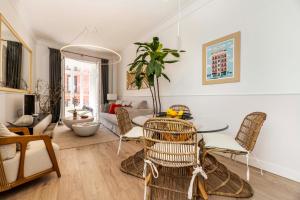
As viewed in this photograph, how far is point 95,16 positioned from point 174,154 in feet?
12.3

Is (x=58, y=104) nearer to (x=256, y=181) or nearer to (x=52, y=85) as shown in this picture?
(x=52, y=85)

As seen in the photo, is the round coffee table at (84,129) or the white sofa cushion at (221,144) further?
the round coffee table at (84,129)

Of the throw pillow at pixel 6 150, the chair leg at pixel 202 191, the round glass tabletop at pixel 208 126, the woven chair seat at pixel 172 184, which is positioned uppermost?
the round glass tabletop at pixel 208 126

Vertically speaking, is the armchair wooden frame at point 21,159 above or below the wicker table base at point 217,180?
above

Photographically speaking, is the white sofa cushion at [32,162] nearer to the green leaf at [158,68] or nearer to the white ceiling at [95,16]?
the green leaf at [158,68]

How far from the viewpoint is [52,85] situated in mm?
5215

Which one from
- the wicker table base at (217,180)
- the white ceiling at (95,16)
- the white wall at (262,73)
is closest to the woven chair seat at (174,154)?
the wicker table base at (217,180)

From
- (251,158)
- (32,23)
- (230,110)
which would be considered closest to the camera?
(251,158)

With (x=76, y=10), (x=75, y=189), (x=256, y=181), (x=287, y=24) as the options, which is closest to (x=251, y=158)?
(x=256, y=181)

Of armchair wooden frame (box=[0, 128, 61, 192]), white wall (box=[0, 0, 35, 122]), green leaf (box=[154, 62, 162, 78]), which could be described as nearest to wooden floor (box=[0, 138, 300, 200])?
armchair wooden frame (box=[0, 128, 61, 192])

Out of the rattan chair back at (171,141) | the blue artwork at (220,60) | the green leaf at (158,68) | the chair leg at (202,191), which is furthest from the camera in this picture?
the green leaf at (158,68)

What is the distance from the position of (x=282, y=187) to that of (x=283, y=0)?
2334mm

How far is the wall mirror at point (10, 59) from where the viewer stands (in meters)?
2.31

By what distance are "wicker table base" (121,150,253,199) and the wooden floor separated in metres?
0.08
